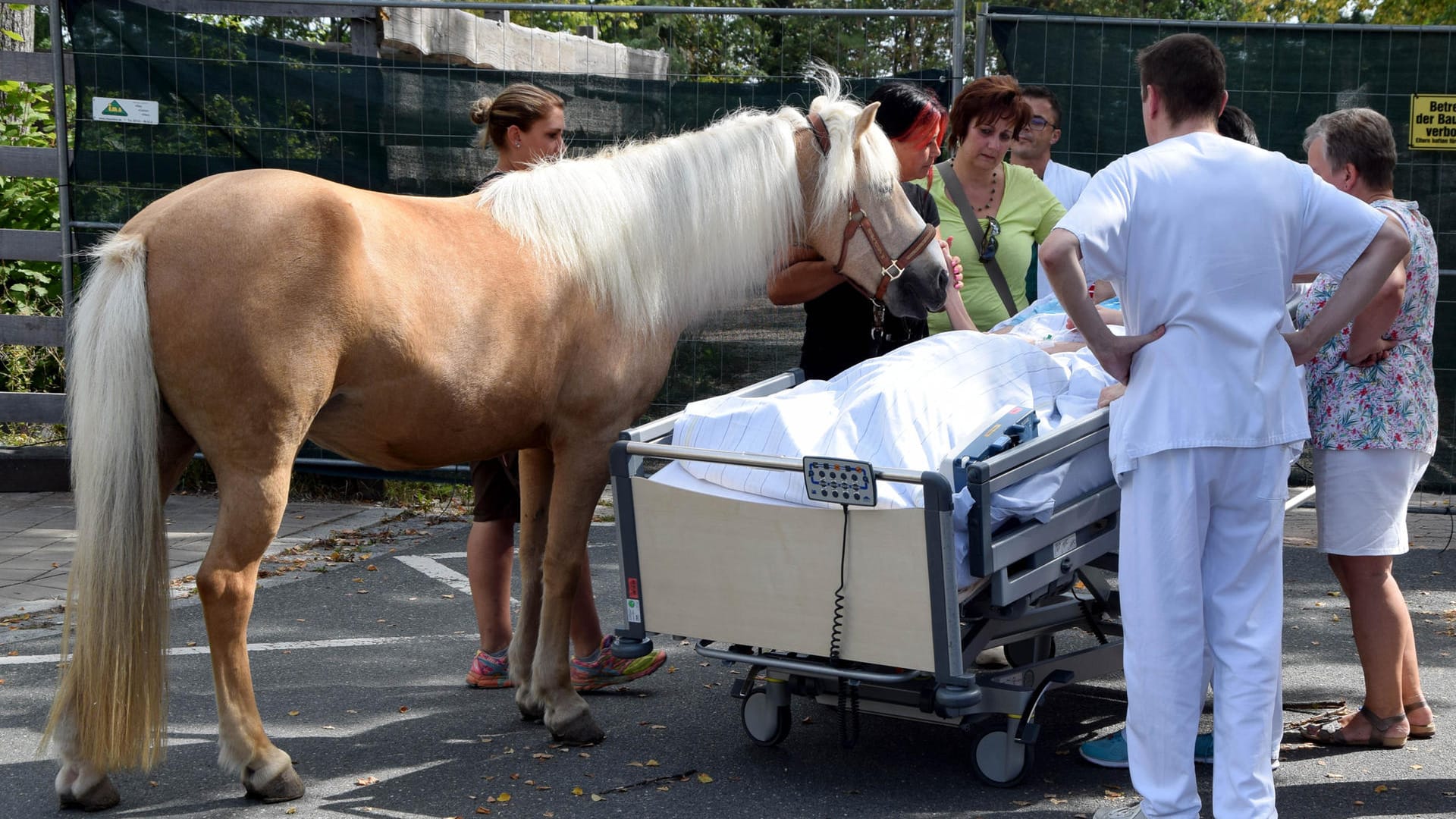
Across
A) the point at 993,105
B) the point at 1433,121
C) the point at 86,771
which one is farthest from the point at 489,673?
the point at 1433,121

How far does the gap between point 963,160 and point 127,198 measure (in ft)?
16.1

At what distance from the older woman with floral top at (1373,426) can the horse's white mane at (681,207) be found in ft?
4.52

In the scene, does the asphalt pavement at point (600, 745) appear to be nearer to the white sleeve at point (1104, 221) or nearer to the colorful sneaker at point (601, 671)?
the colorful sneaker at point (601, 671)

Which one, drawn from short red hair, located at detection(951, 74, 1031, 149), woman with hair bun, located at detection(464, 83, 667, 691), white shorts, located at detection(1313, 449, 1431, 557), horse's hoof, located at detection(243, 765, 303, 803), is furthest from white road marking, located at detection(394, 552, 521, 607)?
white shorts, located at detection(1313, 449, 1431, 557)

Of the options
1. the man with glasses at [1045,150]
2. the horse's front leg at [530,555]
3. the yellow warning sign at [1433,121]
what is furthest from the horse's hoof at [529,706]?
the yellow warning sign at [1433,121]

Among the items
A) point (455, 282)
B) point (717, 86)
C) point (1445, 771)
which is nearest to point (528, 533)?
point (455, 282)

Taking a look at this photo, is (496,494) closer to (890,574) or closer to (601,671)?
(601,671)

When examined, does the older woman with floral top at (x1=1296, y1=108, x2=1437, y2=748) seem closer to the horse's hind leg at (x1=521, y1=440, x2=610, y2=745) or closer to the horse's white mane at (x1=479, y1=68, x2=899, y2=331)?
the horse's white mane at (x1=479, y1=68, x2=899, y2=331)

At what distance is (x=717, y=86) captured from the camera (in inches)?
268

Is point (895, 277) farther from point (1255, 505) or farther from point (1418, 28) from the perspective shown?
point (1418, 28)

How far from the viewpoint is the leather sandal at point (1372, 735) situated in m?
3.84

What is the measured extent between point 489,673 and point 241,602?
134cm

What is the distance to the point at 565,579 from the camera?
3.94 m

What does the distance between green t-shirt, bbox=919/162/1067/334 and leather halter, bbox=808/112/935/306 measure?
1.88 feet
